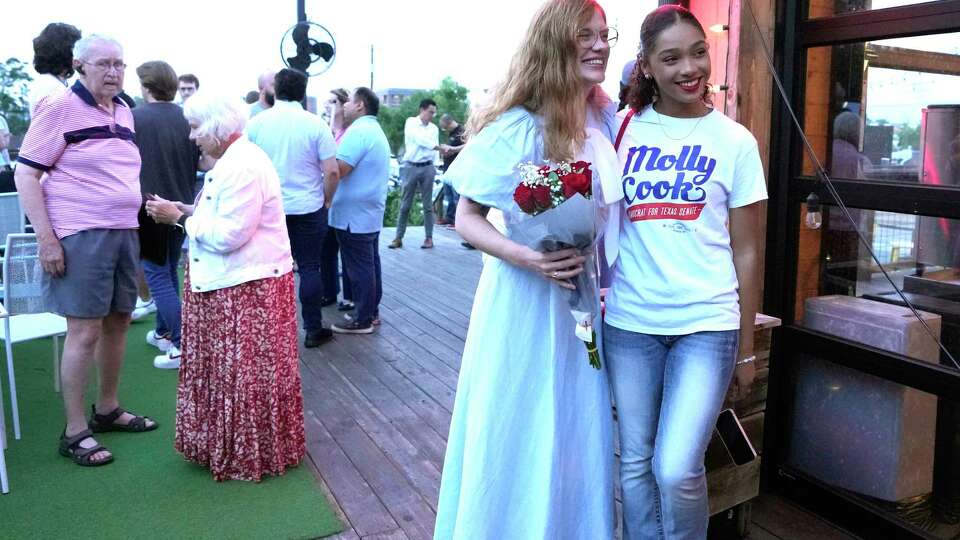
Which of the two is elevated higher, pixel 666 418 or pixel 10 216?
pixel 10 216

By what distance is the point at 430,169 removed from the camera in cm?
990

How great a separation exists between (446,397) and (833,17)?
2.76m

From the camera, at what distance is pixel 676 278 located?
6.81 ft

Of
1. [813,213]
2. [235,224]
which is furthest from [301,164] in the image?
[813,213]

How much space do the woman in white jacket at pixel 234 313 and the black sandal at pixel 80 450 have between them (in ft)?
1.29

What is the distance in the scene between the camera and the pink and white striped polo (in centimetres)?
337

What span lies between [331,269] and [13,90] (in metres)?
4.25

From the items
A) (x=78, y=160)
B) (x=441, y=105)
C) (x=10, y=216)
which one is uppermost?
(x=441, y=105)

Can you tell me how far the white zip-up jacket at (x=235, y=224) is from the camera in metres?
3.22

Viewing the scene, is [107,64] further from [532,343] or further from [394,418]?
[532,343]

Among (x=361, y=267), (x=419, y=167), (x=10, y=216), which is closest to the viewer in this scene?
(x=10, y=216)

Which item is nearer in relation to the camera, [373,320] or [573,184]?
[573,184]

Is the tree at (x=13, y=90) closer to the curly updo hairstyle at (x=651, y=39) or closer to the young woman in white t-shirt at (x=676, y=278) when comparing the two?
the curly updo hairstyle at (x=651, y=39)

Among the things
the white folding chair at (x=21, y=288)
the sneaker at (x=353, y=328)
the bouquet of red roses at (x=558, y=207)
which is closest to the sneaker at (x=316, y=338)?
the sneaker at (x=353, y=328)
